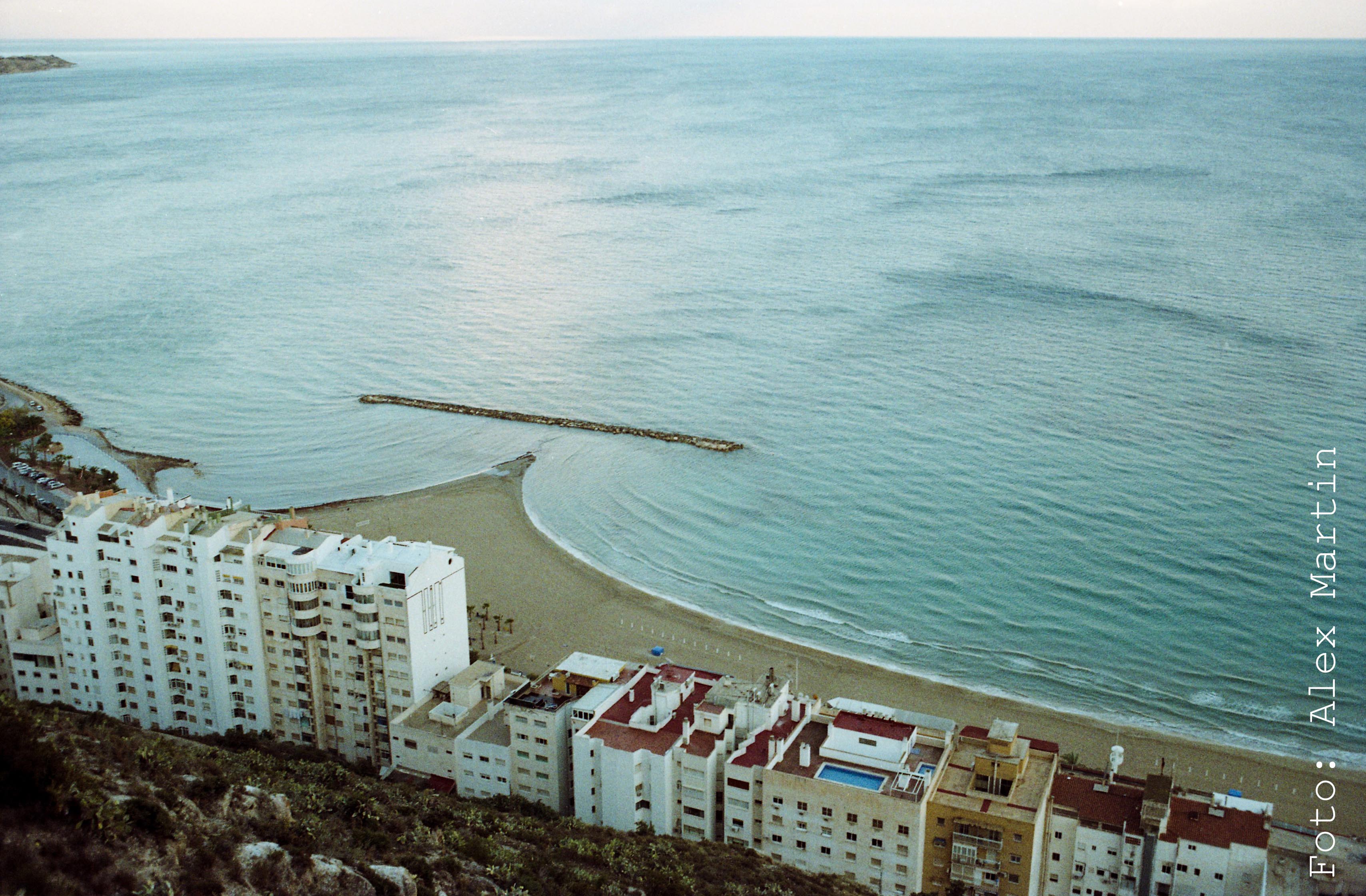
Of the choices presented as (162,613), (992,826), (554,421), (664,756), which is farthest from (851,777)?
(554,421)

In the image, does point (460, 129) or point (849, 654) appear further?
point (460, 129)

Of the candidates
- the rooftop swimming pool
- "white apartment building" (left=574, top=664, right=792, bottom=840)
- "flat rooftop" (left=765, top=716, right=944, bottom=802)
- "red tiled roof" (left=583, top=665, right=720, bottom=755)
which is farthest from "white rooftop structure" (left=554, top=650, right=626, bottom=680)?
the rooftop swimming pool

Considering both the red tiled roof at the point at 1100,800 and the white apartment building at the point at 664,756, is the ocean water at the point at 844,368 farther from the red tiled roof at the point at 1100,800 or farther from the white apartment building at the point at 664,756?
the white apartment building at the point at 664,756

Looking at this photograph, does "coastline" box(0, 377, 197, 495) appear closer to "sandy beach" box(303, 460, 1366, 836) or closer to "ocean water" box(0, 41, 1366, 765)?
"ocean water" box(0, 41, 1366, 765)

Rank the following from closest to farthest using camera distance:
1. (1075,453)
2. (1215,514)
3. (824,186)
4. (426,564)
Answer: (426,564) < (1215,514) < (1075,453) < (824,186)

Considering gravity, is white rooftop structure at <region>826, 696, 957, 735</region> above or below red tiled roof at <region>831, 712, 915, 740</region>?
below

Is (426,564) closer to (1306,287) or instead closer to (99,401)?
(99,401)

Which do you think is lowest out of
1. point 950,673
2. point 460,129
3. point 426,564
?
point 950,673

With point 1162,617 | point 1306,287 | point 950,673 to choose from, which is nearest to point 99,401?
point 950,673
